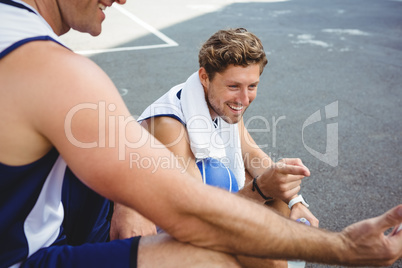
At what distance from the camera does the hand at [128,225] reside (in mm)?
1748

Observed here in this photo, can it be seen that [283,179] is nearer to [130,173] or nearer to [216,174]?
[216,174]

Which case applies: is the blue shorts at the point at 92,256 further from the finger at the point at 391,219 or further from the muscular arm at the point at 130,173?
the finger at the point at 391,219

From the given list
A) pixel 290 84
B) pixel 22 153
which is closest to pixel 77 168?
pixel 22 153

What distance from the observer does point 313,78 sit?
19.5 feet

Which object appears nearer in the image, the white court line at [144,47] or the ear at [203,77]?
the ear at [203,77]

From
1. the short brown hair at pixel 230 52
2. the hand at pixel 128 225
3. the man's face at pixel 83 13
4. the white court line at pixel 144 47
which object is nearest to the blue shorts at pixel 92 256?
the hand at pixel 128 225

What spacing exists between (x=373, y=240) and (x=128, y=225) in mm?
1021

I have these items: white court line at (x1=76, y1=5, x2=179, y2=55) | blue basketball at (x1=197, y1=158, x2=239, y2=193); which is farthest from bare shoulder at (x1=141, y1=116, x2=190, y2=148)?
white court line at (x1=76, y1=5, x2=179, y2=55)

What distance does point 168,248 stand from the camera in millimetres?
1291

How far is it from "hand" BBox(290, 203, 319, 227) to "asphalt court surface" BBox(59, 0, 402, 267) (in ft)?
1.50

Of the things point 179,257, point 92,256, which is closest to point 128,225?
point 92,256

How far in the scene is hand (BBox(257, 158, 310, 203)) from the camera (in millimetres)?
2062

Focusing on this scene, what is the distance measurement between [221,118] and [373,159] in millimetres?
2010

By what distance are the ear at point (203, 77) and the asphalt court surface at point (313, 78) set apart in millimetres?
1372
